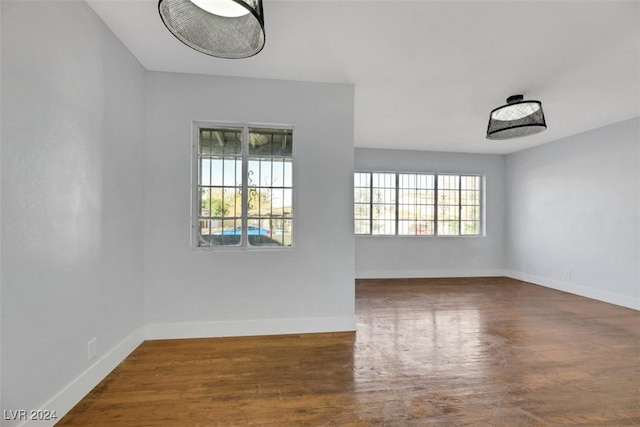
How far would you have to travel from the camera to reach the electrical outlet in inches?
82.0

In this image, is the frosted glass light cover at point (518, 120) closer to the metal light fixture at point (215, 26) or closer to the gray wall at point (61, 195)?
the metal light fixture at point (215, 26)

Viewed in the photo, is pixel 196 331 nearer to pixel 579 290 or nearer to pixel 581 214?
pixel 579 290

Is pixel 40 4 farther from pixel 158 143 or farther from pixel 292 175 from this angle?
pixel 292 175

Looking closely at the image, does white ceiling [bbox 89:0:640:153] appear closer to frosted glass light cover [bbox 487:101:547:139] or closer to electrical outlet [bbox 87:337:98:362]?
frosted glass light cover [bbox 487:101:547:139]

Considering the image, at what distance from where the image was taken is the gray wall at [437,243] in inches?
246

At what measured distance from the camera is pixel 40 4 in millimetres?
1646

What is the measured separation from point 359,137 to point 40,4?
14.8 ft

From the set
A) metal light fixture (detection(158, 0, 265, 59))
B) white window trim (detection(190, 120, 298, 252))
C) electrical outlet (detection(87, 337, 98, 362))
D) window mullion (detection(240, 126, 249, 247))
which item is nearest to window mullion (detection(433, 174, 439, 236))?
white window trim (detection(190, 120, 298, 252))

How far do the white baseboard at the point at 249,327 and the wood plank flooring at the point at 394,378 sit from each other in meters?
0.09

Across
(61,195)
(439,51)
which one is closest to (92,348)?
(61,195)

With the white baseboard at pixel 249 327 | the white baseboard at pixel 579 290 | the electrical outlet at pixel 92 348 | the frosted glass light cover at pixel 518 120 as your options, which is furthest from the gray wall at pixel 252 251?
the white baseboard at pixel 579 290

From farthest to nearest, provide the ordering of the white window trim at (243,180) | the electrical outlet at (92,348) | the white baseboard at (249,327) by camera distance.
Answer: the white window trim at (243,180) < the white baseboard at (249,327) < the electrical outlet at (92,348)

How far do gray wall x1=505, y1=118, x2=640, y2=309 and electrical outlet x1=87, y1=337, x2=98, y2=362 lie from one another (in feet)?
21.4

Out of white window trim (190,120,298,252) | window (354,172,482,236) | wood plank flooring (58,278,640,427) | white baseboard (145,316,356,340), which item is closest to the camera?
wood plank flooring (58,278,640,427)
